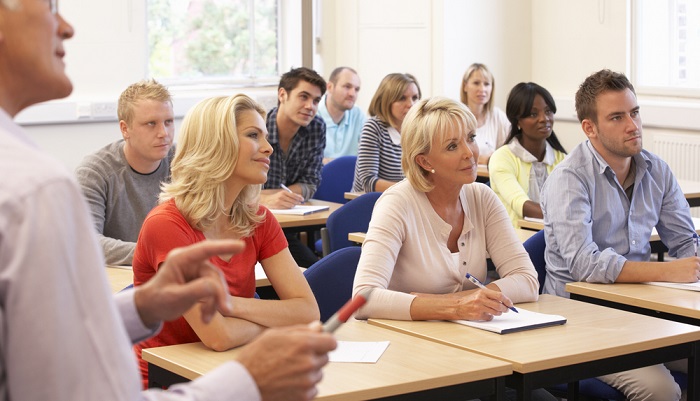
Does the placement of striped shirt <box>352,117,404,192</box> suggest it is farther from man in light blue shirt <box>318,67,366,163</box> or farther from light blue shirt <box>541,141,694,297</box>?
light blue shirt <box>541,141,694,297</box>

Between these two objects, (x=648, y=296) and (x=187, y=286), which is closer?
(x=187, y=286)

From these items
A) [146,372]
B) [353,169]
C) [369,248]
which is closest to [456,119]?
[369,248]

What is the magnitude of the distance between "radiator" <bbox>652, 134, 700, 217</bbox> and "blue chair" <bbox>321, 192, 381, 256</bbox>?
353cm

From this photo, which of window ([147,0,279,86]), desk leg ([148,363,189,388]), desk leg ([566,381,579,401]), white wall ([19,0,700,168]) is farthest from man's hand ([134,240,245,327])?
window ([147,0,279,86])

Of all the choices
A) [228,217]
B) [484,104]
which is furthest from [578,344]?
[484,104]

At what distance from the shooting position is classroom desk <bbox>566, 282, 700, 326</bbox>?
2.93 metres

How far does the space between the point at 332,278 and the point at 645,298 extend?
3.32ft

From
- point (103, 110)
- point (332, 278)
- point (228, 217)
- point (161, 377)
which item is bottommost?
point (161, 377)

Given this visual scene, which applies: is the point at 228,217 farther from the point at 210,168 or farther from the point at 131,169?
the point at 131,169

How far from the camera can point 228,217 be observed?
8.91ft

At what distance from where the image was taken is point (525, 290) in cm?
302

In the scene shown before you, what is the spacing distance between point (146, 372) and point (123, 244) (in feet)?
3.91

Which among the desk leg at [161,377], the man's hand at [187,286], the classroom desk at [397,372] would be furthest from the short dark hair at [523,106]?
the man's hand at [187,286]

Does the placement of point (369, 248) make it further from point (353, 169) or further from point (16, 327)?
point (353, 169)
